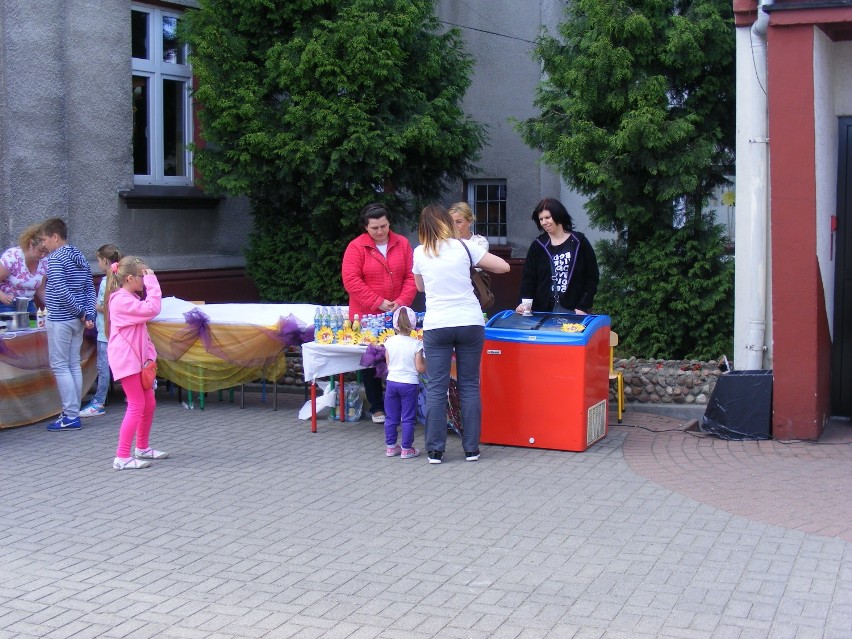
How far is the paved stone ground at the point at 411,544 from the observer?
16.2 ft

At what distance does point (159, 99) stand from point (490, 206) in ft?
17.1

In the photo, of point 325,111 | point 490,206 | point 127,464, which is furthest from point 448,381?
point 490,206

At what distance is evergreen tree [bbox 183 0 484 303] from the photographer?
11445 millimetres

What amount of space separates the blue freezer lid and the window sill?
18.8 ft

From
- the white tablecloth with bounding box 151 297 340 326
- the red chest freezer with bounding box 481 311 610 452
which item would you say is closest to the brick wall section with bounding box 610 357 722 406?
the red chest freezer with bounding box 481 311 610 452

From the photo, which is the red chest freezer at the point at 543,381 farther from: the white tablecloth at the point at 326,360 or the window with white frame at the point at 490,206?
the window with white frame at the point at 490,206

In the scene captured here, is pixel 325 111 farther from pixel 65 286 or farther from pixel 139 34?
pixel 65 286

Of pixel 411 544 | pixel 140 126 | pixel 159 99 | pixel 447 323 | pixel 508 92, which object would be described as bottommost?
pixel 411 544

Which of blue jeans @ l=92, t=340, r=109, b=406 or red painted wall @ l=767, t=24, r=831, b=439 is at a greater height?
red painted wall @ l=767, t=24, r=831, b=439

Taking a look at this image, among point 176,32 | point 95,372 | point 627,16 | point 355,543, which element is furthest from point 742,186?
point 176,32

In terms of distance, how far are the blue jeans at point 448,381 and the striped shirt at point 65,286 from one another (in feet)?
10.5

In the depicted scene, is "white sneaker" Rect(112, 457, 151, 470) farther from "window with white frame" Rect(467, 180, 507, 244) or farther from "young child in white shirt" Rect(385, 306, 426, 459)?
"window with white frame" Rect(467, 180, 507, 244)

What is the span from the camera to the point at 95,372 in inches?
399

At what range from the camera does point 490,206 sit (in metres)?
16.2
